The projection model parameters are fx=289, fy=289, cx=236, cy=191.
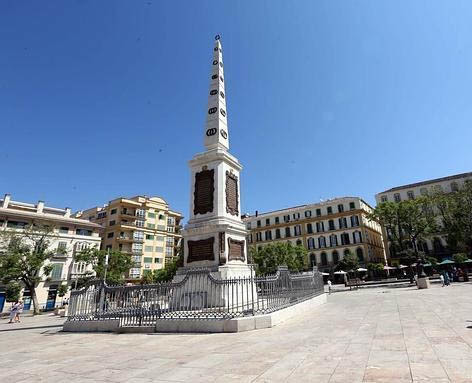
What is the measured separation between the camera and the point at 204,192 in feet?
48.3

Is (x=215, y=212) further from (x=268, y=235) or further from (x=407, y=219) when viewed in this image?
(x=268, y=235)

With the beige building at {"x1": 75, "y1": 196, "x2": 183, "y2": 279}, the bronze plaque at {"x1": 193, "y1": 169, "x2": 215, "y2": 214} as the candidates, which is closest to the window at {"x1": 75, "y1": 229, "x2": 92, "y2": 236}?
the beige building at {"x1": 75, "y1": 196, "x2": 183, "y2": 279}

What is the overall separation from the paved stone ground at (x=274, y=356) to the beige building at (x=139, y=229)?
164 feet

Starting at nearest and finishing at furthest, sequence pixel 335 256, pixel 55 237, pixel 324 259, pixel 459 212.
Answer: pixel 459 212, pixel 55 237, pixel 335 256, pixel 324 259

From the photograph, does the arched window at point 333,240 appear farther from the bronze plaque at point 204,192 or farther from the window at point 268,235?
the bronze plaque at point 204,192

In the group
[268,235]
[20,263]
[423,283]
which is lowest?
[423,283]

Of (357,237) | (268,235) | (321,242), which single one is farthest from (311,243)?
(268,235)

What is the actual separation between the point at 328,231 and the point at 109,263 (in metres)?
41.8

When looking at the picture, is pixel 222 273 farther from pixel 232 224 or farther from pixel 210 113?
pixel 210 113

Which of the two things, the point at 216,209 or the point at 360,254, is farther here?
the point at 360,254

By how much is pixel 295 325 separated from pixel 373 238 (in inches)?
2356

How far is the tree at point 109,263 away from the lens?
38125 mm

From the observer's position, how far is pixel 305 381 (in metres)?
4.08

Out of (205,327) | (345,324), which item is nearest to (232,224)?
(205,327)
